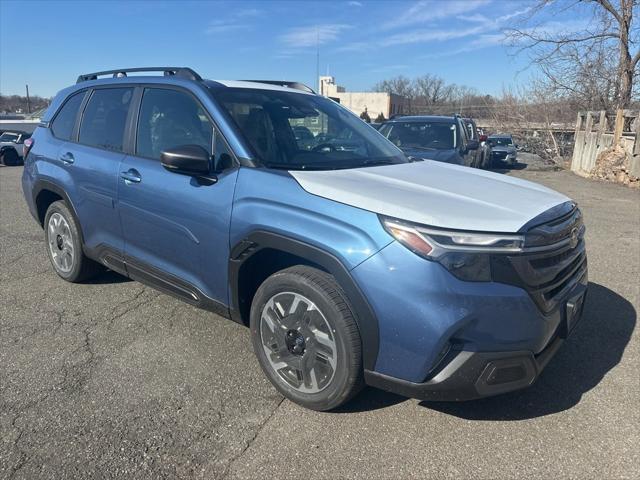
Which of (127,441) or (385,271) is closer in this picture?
(385,271)

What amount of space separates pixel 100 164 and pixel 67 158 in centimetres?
63

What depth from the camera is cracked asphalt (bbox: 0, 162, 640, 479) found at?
240 centimetres

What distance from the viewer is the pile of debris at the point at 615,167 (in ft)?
45.8

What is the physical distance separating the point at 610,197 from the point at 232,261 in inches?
454

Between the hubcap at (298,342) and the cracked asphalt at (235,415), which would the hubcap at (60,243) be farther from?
the hubcap at (298,342)

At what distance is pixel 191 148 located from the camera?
3.01 m

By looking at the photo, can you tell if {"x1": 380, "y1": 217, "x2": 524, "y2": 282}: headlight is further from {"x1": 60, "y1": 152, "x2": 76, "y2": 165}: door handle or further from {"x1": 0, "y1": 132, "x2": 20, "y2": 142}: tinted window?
{"x1": 0, "y1": 132, "x2": 20, "y2": 142}: tinted window

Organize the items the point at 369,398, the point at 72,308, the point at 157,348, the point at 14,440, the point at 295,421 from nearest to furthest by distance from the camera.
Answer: the point at 14,440 < the point at 295,421 < the point at 369,398 < the point at 157,348 < the point at 72,308

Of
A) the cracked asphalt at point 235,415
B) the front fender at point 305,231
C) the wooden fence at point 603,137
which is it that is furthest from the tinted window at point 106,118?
the wooden fence at point 603,137

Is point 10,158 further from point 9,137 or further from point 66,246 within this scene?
point 66,246

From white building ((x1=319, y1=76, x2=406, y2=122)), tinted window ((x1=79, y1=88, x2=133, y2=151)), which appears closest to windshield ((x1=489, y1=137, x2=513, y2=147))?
tinted window ((x1=79, y1=88, x2=133, y2=151))

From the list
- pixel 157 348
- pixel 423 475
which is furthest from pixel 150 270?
pixel 423 475

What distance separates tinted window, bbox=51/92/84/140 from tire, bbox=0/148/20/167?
777 inches

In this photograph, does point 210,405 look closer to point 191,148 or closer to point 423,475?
point 423,475
